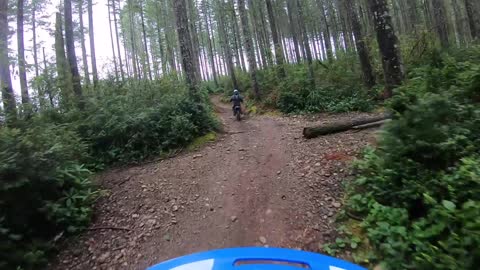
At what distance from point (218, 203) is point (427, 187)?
3159 mm

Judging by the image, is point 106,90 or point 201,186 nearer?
point 201,186

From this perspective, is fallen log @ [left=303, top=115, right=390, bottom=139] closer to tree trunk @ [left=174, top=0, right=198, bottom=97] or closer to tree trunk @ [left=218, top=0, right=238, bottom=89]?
tree trunk @ [left=174, top=0, right=198, bottom=97]

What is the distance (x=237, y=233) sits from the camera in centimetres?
441

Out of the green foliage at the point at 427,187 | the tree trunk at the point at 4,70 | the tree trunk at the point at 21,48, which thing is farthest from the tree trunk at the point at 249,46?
the green foliage at the point at 427,187

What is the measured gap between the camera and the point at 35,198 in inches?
179

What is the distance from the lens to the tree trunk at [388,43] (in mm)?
7121

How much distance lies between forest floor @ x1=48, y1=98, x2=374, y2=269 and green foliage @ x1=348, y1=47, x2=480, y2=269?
0.66 meters

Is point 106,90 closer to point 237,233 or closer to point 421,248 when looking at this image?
point 237,233

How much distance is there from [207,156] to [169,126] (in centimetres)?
163

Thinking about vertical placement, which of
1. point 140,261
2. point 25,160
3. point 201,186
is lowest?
point 140,261

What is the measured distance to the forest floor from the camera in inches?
168

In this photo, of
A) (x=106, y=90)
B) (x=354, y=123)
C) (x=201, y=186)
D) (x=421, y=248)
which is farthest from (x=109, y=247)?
(x=106, y=90)

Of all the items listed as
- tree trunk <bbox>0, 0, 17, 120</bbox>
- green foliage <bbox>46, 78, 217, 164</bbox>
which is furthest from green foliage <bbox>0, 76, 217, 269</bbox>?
tree trunk <bbox>0, 0, 17, 120</bbox>

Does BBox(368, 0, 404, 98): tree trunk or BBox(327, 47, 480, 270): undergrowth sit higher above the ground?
BBox(368, 0, 404, 98): tree trunk
